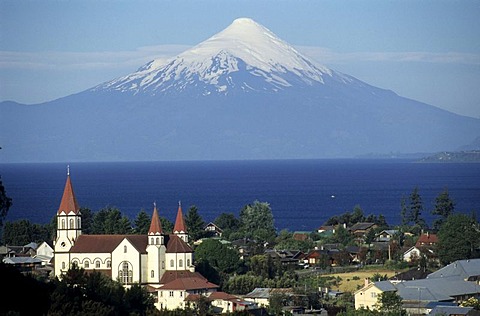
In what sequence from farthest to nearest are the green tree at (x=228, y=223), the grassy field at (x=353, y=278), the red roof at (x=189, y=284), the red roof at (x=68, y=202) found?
1. the green tree at (x=228, y=223)
2. the red roof at (x=68, y=202)
3. the grassy field at (x=353, y=278)
4. the red roof at (x=189, y=284)

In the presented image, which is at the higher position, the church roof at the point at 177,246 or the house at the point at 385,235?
the church roof at the point at 177,246

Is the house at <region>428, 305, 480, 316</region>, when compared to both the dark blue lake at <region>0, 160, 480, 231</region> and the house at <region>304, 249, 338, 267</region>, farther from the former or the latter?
the dark blue lake at <region>0, 160, 480, 231</region>

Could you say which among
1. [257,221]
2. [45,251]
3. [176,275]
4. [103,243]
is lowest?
[176,275]

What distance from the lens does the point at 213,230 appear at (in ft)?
227

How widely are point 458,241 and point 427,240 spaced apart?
6.33 metres

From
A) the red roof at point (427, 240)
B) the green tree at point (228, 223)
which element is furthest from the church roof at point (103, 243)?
the green tree at point (228, 223)

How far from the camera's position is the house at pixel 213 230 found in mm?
67600

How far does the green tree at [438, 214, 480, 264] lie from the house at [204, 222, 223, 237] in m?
16.4

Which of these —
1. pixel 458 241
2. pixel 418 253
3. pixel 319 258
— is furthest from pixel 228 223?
pixel 458 241

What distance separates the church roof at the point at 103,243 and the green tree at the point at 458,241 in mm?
12913

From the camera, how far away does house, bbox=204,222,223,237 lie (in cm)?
6760

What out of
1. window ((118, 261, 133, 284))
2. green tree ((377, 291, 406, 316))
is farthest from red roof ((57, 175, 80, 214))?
green tree ((377, 291, 406, 316))

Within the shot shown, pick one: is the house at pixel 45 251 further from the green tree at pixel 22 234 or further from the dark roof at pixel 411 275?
Result: the dark roof at pixel 411 275

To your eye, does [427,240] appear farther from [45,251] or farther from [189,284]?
[189,284]
